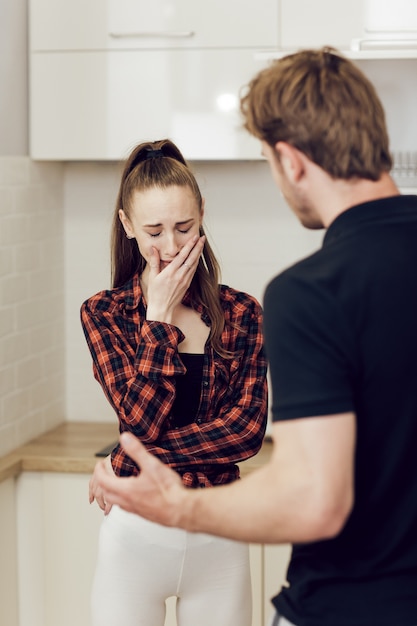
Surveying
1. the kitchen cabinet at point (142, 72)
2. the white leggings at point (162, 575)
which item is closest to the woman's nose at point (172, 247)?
the white leggings at point (162, 575)

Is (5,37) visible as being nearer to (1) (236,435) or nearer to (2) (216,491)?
(1) (236,435)

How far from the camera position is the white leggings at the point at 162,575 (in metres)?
1.80

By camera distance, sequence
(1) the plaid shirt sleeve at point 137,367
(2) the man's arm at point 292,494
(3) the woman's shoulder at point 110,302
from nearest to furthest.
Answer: (2) the man's arm at point 292,494
(1) the plaid shirt sleeve at point 137,367
(3) the woman's shoulder at point 110,302

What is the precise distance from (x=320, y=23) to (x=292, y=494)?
6.36ft

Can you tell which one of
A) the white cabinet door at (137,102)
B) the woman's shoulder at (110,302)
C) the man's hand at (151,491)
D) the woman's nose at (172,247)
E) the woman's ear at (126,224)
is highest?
the white cabinet door at (137,102)

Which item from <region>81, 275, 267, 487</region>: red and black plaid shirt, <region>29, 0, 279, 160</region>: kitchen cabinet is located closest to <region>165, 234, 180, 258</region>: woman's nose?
<region>81, 275, 267, 487</region>: red and black plaid shirt

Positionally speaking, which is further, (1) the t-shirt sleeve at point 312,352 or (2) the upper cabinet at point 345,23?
(2) the upper cabinet at point 345,23

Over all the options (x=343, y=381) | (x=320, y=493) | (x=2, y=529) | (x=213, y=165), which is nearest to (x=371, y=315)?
(x=343, y=381)

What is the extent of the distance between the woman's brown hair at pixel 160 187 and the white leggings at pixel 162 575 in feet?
1.16

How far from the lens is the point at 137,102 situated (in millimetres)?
2826

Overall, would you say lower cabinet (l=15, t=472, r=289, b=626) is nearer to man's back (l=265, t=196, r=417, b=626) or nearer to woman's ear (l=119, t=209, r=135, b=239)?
woman's ear (l=119, t=209, r=135, b=239)

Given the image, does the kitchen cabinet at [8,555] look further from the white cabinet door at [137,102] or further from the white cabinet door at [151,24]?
the white cabinet door at [151,24]

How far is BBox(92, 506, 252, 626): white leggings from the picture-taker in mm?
1802

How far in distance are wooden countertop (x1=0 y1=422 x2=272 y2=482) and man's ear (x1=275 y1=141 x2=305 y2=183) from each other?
59.8 inches
